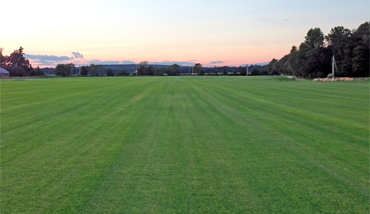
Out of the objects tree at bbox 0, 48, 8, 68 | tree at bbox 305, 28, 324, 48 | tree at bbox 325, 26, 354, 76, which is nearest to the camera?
tree at bbox 325, 26, 354, 76

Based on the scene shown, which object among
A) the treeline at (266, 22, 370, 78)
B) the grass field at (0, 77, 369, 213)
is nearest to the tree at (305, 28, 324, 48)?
the treeline at (266, 22, 370, 78)

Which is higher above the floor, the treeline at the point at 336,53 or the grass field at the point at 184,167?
the treeline at the point at 336,53

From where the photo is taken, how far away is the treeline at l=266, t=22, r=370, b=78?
170 ft

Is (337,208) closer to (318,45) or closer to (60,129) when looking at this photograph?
(60,129)

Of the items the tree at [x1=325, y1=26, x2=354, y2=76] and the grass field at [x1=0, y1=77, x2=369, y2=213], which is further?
the tree at [x1=325, y1=26, x2=354, y2=76]

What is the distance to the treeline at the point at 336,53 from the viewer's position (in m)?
51.7

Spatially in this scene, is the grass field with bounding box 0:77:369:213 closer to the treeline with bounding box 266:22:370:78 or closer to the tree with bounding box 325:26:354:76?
the treeline with bounding box 266:22:370:78

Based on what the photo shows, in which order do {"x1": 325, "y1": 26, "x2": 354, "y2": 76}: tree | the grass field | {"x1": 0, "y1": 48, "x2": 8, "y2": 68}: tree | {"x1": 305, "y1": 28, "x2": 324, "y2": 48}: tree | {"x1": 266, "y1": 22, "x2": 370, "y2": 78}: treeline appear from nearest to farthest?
1. the grass field
2. {"x1": 266, "y1": 22, "x2": 370, "y2": 78}: treeline
3. {"x1": 325, "y1": 26, "x2": 354, "y2": 76}: tree
4. {"x1": 305, "y1": 28, "x2": 324, "y2": 48}: tree
5. {"x1": 0, "y1": 48, "x2": 8, "y2": 68}: tree

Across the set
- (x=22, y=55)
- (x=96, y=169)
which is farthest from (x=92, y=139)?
(x=22, y=55)

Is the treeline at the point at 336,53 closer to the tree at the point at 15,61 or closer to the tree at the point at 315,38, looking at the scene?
the tree at the point at 315,38

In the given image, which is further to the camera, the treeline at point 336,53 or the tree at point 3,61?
the tree at point 3,61

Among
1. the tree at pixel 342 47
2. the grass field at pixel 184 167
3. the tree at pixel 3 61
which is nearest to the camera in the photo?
the grass field at pixel 184 167

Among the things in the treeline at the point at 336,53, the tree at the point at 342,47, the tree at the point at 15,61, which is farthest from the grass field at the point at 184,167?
the tree at the point at 15,61

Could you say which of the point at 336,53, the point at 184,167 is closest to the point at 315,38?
the point at 336,53
